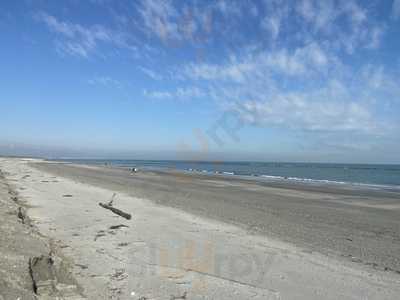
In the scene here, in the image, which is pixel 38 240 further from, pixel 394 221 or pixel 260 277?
pixel 394 221

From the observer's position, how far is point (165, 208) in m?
16.2

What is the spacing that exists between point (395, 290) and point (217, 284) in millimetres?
3069

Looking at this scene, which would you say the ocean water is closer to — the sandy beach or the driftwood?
the sandy beach

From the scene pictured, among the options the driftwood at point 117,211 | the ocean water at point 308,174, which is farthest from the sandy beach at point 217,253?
the ocean water at point 308,174

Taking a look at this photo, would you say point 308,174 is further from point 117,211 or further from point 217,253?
point 217,253

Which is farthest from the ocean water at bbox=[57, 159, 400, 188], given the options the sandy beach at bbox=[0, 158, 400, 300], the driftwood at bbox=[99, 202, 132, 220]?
the driftwood at bbox=[99, 202, 132, 220]

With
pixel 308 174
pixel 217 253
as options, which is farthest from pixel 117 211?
pixel 308 174

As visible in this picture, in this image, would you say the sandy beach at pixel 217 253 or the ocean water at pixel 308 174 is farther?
the ocean water at pixel 308 174

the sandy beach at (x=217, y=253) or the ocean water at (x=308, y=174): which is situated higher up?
the ocean water at (x=308, y=174)

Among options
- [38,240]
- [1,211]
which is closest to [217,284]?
[38,240]

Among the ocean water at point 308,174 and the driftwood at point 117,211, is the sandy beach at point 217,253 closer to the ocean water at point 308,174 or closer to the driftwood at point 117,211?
the driftwood at point 117,211

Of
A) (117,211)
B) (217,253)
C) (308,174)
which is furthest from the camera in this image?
(308,174)

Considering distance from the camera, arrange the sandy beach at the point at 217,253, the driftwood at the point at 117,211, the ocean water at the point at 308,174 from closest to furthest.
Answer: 1. the sandy beach at the point at 217,253
2. the driftwood at the point at 117,211
3. the ocean water at the point at 308,174

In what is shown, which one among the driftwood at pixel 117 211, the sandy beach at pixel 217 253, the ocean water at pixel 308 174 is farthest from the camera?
the ocean water at pixel 308 174
